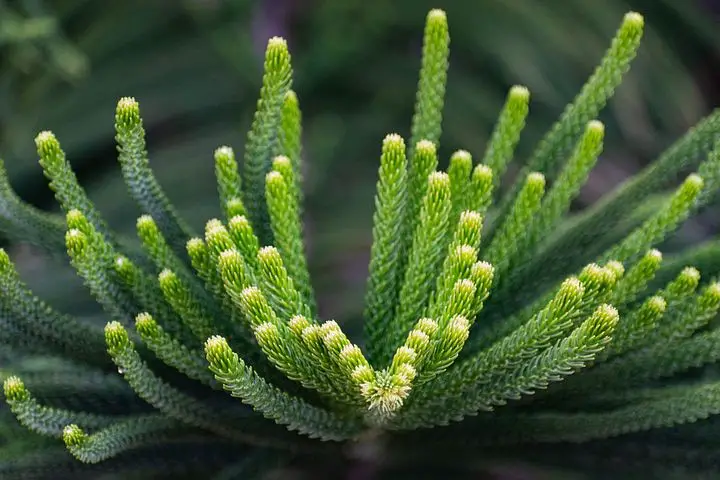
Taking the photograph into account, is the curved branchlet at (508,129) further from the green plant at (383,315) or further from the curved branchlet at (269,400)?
the curved branchlet at (269,400)

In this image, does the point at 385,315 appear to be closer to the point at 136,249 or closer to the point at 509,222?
the point at 509,222

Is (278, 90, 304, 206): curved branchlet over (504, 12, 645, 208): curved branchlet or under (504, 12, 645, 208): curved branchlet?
under

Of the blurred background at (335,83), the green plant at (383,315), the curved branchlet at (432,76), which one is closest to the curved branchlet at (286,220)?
the green plant at (383,315)

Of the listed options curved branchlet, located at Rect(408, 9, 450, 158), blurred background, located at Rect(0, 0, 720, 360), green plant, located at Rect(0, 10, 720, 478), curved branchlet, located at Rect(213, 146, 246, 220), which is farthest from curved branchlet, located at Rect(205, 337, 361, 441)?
blurred background, located at Rect(0, 0, 720, 360)

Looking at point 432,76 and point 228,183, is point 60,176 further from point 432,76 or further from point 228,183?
point 432,76

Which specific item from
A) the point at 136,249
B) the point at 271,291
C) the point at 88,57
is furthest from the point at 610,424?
the point at 88,57

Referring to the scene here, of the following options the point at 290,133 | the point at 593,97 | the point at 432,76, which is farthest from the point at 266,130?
the point at 593,97

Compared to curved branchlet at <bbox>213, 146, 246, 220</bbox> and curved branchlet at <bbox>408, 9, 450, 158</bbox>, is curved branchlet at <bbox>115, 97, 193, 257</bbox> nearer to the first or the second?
curved branchlet at <bbox>213, 146, 246, 220</bbox>
